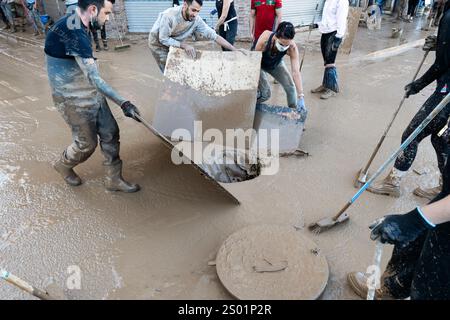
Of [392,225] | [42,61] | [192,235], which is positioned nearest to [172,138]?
[192,235]

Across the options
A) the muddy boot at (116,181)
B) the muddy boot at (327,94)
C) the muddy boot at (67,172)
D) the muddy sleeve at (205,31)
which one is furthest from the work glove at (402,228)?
the muddy boot at (327,94)

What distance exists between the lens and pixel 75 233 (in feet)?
8.94

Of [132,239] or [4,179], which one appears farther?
[4,179]

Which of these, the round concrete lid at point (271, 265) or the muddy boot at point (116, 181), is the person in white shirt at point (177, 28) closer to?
the muddy boot at point (116, 181)

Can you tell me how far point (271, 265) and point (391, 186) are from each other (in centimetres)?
173

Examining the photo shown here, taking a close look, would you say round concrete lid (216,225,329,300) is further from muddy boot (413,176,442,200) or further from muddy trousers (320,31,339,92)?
muddy trousers (320,31,339,92)

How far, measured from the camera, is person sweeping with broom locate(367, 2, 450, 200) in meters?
2.74

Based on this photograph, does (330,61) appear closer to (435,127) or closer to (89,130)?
(435,127)

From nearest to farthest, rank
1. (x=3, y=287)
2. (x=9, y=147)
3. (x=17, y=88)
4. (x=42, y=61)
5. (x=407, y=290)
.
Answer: (x=407, y=290) < (x=3, y=287) < (x=9, y=147) < (x=17, y=88) < (x=42, y=61)

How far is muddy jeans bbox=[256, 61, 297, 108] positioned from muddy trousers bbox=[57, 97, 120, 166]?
6.98 feet

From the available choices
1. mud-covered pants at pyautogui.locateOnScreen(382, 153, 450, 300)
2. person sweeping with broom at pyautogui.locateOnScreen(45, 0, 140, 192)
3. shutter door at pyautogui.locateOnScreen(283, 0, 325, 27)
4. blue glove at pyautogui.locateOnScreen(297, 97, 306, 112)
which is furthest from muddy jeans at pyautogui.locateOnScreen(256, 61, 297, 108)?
shutter door at pyautogui.locateOnScreen(283, 0, 325, 27)

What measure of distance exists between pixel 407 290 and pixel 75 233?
2578 mm

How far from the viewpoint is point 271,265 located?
7.67 feet

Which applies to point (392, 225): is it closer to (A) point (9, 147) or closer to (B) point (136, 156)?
(B) point (136, 156)
